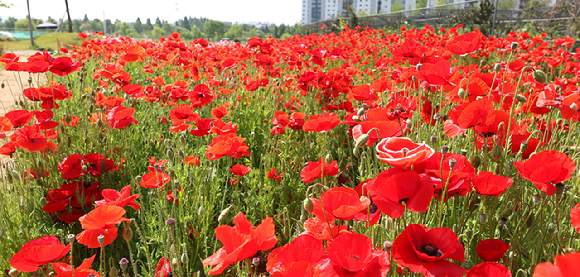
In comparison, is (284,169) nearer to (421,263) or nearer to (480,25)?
(421,263)

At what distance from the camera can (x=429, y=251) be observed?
2.82 feet

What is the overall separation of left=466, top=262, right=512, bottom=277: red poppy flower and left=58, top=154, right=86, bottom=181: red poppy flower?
199 cm

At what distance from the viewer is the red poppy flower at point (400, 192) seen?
33.0 inches

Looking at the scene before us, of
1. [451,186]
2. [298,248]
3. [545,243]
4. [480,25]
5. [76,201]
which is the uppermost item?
[480,25]

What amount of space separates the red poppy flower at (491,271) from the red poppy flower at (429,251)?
0.09 ft

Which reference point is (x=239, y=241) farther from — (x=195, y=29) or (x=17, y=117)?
(x=195, y=29)

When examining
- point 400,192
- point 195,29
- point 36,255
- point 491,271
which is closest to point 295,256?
point 400,192

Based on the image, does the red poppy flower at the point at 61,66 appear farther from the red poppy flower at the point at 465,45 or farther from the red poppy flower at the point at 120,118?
the red poppy flower at the point at 465,45

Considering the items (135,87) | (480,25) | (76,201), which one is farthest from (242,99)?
(480,25)

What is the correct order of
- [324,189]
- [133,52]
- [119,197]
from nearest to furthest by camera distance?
[119,197] < [324,189] < [133,52]

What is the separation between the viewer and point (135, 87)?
2688mm

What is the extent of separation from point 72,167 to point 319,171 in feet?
4.78

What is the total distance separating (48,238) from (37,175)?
1203mm

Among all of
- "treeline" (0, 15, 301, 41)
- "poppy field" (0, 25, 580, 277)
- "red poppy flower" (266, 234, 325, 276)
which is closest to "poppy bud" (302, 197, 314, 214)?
"poppy field" (0, 25, 580, 277)
